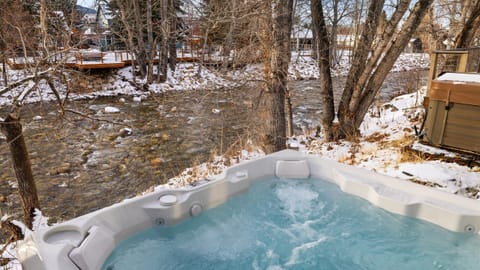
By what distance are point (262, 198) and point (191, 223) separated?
2.39 ft

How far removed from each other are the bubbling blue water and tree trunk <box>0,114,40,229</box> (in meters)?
1.41

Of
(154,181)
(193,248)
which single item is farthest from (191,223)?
(154,181)

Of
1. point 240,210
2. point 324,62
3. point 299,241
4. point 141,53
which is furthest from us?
point 141,53

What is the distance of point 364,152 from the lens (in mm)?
4184

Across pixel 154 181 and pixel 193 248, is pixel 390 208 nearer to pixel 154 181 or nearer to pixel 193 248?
pixel 193 248

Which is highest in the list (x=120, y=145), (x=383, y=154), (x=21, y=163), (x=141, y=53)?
(x=141, y=53)

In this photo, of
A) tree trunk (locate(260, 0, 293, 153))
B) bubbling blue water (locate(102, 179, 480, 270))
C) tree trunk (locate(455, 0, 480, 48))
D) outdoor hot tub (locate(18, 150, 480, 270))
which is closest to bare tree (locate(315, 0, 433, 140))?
tree trunk (locate(260, 0, 293, 153))

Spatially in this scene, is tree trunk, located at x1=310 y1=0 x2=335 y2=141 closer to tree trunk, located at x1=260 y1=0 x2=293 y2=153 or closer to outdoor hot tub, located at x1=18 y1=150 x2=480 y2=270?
tree trunk, located at x1=260 y1=0 x2=293 y2=153

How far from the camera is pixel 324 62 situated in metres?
4.64

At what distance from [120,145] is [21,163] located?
2.93 m

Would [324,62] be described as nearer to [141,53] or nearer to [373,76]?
[373,76]

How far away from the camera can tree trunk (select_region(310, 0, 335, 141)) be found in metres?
4.52

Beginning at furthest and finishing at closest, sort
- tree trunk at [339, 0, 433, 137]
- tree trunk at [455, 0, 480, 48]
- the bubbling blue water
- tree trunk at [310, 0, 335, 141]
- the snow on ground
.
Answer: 1. tree trunk at [455, 0, 480, 48]
2. tree trunk at [310, 0, 335, 141]
3. tree trunk at [339, 0, 433, 137]
4. the snow on ground
5. the bubbling blue water

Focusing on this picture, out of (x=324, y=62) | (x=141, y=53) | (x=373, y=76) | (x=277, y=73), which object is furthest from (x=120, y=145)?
(x=141, y=53)
